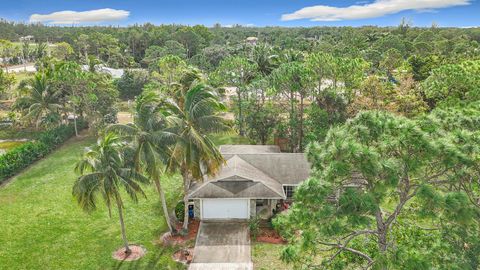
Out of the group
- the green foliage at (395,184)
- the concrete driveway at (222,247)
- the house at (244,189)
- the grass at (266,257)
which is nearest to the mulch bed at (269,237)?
the grass at (266,257)

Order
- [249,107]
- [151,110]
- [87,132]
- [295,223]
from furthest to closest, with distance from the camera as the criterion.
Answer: [87,132] → [249,107] → [151,110] → [295,223]

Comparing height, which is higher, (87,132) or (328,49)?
(328,49)

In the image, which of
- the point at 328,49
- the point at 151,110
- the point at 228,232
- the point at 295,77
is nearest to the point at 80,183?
the point at 151,110

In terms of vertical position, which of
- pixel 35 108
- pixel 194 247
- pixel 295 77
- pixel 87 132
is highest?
pixel 295 77

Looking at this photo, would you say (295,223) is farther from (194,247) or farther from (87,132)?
(87,132)

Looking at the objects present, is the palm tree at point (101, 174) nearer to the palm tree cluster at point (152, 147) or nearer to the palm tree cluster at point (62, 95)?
the palm tree cluster at point (152, 147)

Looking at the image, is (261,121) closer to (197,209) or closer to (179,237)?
(197,209)

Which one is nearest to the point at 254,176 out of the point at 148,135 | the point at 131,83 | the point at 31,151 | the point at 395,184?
the point at 148,135
